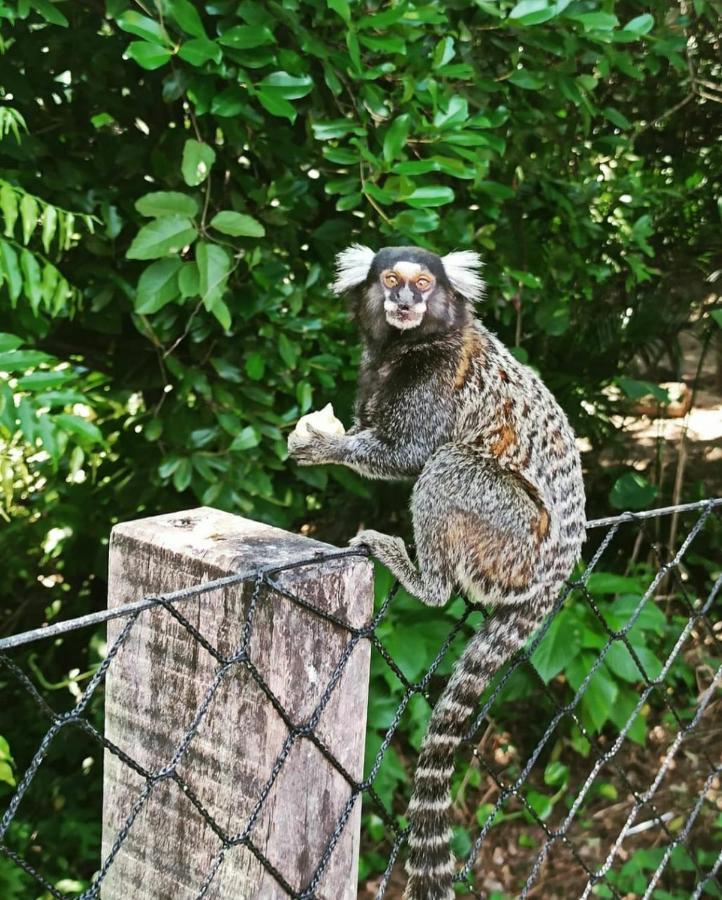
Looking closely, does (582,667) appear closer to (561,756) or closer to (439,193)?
(561,756)

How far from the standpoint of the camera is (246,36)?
1.86 metres

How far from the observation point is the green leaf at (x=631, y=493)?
3.70 meters

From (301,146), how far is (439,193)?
1.39 ft

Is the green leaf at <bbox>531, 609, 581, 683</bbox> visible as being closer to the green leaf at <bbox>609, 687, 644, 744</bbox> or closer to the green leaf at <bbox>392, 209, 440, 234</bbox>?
the green leaf at <bbox>609, 687, 644, 744</bbox>

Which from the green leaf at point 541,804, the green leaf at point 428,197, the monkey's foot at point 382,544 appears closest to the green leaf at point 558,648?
the green leaf at point 541,804

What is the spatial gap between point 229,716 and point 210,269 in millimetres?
1132

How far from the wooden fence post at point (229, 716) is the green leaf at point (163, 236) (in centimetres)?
90

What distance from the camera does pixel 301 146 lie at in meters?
2.32

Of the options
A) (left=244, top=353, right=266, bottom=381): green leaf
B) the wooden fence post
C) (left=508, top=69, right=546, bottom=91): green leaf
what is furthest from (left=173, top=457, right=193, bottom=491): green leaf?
(left=508, top=69, right=546, bottom=91): green leaf

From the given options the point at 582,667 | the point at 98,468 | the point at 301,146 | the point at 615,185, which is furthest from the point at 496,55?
the point at 582,667

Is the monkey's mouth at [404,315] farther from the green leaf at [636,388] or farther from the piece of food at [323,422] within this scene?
the green leaf at [636,388]

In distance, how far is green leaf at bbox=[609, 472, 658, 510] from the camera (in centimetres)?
370

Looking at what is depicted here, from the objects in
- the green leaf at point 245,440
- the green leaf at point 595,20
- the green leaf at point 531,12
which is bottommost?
the green leaf at point 245,440

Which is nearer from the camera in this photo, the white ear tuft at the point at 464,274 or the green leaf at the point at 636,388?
the white ear tuft at the point at 464,274
